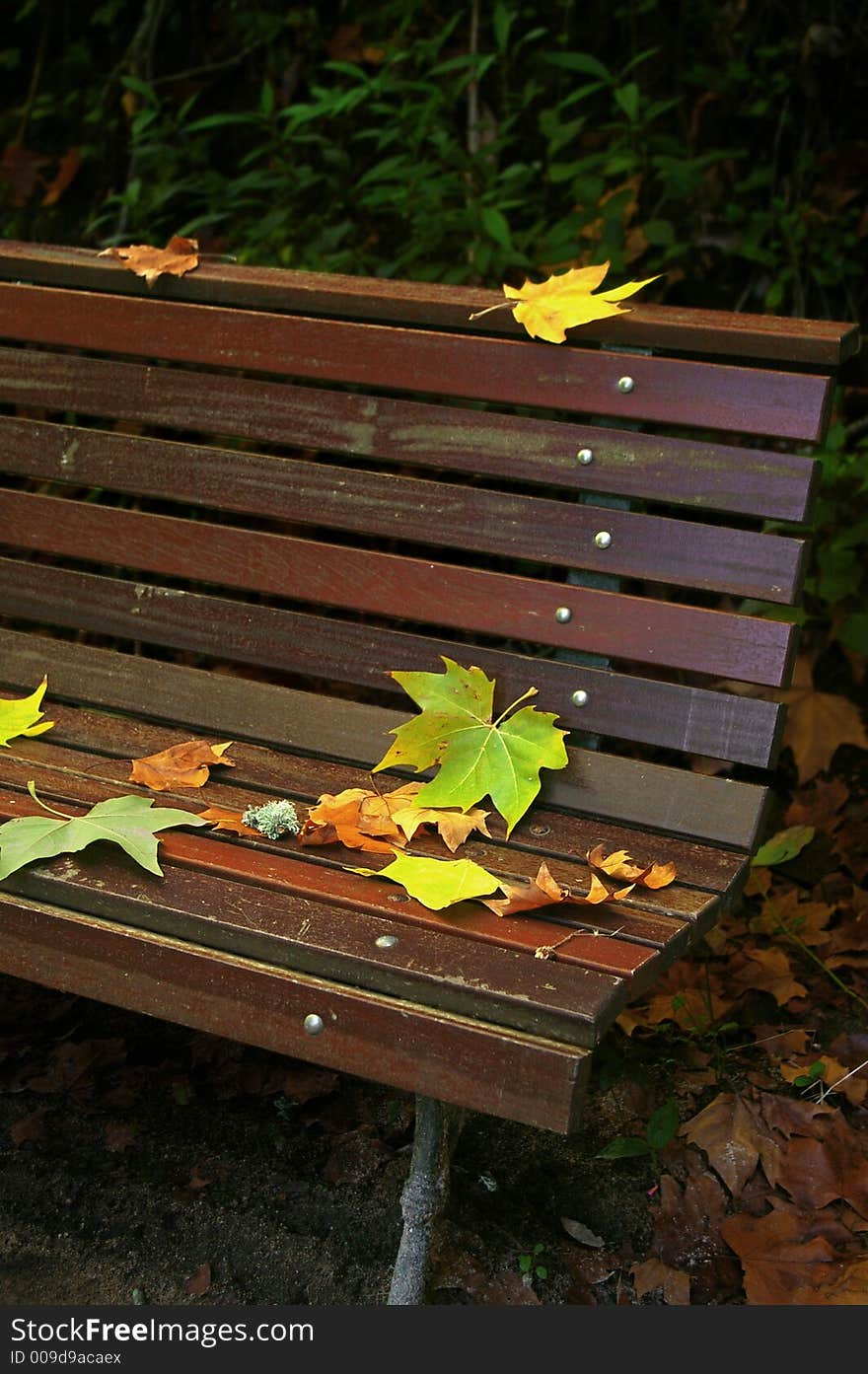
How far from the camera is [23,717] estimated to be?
7.31ft

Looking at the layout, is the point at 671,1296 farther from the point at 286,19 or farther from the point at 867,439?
the point at 286,19

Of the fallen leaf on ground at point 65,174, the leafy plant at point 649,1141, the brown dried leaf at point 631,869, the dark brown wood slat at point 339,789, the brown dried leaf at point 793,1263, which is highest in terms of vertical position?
the fallen leaf on ground at point 65,174

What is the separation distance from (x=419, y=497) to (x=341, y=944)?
2.72 feet

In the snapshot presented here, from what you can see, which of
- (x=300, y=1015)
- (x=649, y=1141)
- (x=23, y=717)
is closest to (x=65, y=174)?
(x=23, y=717)

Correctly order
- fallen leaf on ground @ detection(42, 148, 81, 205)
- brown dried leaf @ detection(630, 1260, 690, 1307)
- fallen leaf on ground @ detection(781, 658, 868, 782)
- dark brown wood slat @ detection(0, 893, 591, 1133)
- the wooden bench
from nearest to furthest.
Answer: dark brown wood slat @ detection(0, 893, 591, 1133) → the wooden bench → brown dried leaf @ detection(630, 1260, 690, 1307) → fallen leaf on ground @ detection(781, 658, 868, 782) → fallen leaf on ground @ detection(42, 148, 81, 205)

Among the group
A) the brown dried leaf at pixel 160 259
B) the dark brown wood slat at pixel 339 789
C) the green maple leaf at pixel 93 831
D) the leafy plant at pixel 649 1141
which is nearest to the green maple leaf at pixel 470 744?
the dark brown wood slat at pixel 339 789

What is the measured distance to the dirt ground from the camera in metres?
1.91

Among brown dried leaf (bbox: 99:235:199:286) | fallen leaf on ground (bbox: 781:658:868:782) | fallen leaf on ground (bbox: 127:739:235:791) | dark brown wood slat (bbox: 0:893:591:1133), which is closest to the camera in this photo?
dark brown wood slat (bbox: 0:893:591:1133)

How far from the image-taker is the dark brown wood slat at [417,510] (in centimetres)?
198

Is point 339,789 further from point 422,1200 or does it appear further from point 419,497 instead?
point 422,1200

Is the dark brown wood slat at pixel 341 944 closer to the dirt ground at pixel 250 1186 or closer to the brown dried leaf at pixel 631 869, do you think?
the brown dried leaf at pixel 631 869

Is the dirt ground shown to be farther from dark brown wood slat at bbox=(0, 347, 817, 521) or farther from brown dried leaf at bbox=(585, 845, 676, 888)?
dark brown wood slat at bbox=(0, 347, 817, 521)

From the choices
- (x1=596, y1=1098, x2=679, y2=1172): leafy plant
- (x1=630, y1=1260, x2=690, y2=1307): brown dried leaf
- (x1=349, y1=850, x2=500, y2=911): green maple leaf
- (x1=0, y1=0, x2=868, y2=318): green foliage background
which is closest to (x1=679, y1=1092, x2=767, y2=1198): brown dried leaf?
(x1=596, y1=1098, x2=679, y2=1172): leafy plant

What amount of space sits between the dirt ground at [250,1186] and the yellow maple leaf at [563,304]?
3.69 ft
